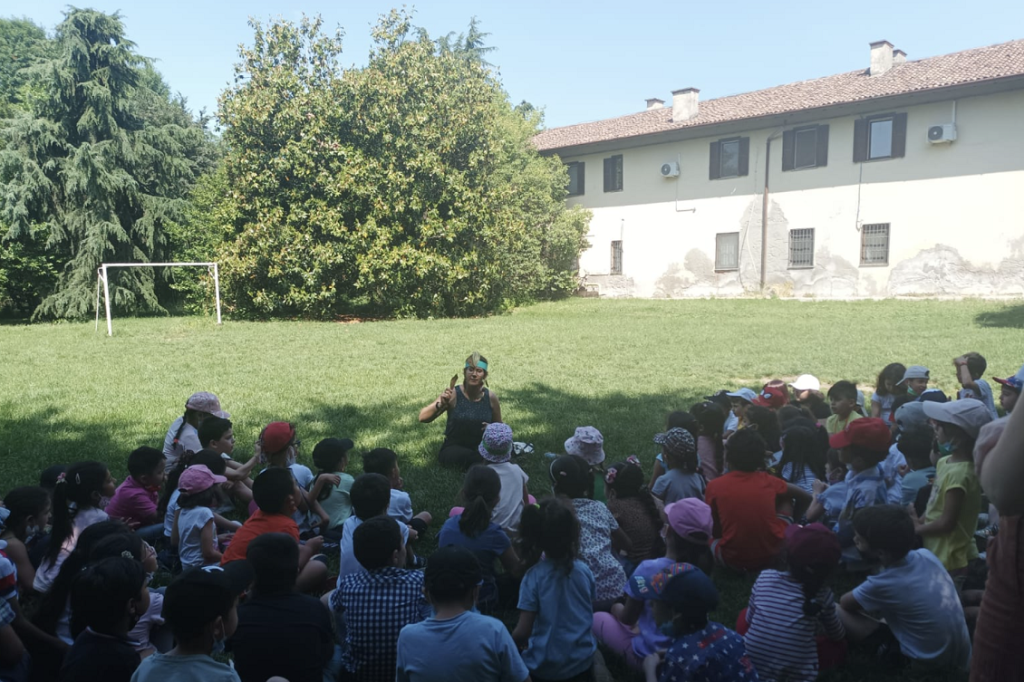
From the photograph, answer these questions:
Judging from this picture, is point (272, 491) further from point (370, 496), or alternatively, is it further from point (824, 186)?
point (824, 186)

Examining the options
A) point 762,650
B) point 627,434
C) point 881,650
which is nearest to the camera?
point 762,650

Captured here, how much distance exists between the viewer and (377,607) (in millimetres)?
2936

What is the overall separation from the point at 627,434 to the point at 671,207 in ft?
75.9

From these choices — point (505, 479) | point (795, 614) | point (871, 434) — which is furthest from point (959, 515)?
point (505, 479)

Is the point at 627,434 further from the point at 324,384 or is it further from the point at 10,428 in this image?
the point at 10,428

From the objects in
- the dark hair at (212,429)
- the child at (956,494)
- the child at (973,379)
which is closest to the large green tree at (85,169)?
the dark hair at (212,429)

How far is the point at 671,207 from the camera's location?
95.0 feet

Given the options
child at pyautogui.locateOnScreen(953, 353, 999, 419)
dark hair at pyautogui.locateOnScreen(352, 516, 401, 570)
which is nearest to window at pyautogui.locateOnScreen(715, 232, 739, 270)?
child at pyautogui.locateOnScreen(953, 353, 999, 419)

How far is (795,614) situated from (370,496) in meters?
1.97

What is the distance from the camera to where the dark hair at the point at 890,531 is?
3.01m

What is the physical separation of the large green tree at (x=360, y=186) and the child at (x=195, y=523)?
57.9ft

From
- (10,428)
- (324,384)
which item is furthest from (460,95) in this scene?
(10,428)

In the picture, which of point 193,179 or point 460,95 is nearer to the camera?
point 460,95

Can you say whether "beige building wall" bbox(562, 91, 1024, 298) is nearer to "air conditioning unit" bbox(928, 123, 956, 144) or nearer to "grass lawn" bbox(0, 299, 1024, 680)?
"air conditioning unit" bbox(928, 123, 956, 144)
